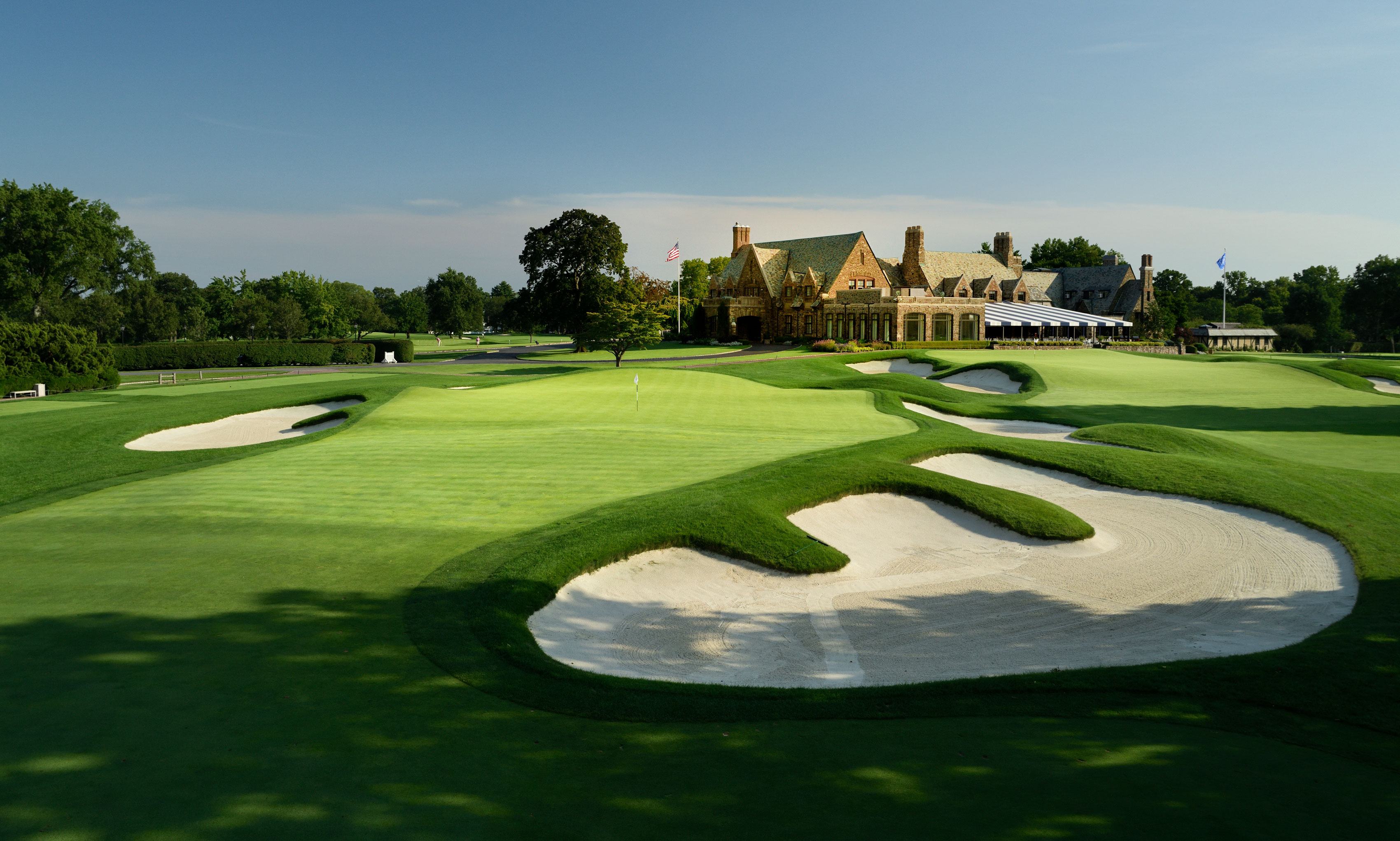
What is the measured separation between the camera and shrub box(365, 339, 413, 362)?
77.0 m

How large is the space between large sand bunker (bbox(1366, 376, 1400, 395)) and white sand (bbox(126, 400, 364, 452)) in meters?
57.4

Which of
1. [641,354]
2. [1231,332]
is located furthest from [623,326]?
[1231,332]

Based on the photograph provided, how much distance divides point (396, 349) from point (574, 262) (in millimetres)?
19920

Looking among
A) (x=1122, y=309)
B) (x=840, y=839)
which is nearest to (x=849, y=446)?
(x=840, y=839)

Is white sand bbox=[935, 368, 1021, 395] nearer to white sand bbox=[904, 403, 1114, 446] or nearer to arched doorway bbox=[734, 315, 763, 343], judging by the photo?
white sand bbox=[904, 403, 1114, 446]

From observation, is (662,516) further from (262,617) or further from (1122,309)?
(1122,309)

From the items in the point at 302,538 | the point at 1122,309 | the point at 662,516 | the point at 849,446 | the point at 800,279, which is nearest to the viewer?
the point at 302,538

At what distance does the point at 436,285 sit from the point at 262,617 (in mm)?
149111

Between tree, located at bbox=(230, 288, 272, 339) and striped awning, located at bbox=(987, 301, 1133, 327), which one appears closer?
striped awning, located at bbox=(987, 301, 1133, 327)

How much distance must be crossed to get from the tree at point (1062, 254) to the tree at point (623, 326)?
9204cm

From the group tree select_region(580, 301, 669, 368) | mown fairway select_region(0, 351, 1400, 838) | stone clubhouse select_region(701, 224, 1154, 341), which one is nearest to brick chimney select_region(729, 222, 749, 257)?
stone clubhouse select_region(701, 224, 1154, 341)

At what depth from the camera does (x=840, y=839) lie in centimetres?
513

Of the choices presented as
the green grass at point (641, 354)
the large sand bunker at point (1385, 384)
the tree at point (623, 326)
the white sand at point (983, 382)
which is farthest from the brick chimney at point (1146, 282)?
the tree at point (623, 326)

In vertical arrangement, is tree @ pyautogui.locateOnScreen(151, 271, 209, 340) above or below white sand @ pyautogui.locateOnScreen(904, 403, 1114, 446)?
above
